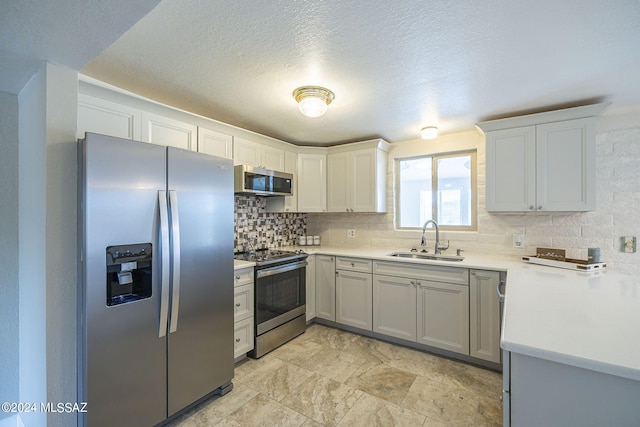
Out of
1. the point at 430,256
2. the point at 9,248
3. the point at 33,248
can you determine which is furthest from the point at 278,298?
the point at 9,248

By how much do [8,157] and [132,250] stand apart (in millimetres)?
1100

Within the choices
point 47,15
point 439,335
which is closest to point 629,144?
point 439,335

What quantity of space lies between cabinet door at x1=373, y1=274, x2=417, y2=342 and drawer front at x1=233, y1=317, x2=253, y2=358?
1.29m

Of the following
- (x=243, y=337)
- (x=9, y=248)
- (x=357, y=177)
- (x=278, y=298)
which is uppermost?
(x=357, y=177)

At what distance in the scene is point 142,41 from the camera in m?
1.52

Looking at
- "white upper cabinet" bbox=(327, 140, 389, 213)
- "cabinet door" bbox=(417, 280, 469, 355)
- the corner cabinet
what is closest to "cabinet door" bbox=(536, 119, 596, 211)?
the corner cabinet

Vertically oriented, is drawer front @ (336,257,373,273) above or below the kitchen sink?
below

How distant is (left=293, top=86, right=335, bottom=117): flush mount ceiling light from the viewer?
2068 mm

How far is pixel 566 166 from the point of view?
2.40 meters

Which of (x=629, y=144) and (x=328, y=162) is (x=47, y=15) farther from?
(x=629, y=144)

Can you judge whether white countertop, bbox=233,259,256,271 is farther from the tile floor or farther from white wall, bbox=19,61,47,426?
white wall, bbox=19,61,47,426

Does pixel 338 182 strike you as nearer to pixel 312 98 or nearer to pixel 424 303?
pixel 312 98

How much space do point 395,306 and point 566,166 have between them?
76.9 inches

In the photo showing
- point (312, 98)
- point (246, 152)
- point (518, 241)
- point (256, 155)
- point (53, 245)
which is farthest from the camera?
point (256, 155)
